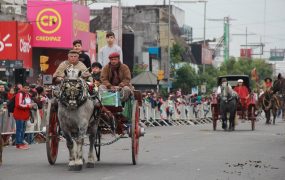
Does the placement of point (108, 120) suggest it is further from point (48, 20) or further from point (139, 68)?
point (139, 68)

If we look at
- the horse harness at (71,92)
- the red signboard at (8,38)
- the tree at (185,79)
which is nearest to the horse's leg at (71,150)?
the horse harness at (71,92)

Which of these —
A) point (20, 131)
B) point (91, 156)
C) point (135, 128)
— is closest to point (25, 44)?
point (20, 131)

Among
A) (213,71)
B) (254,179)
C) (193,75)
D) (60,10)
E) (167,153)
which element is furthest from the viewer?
(213,71)

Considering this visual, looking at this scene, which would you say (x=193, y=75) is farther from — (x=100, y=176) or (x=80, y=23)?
(x=100, y=176)

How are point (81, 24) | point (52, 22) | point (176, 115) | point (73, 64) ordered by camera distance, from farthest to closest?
1. point (81, 24)
2. point (52, 22)
3. point (176, 115)
4. point (73, 64)

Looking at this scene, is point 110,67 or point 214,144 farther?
point 214,144

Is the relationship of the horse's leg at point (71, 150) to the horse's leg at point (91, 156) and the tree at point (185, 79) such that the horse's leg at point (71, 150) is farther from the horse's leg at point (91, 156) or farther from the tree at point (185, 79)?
the tree at point (185, 79)

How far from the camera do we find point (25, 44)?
49.5 metres

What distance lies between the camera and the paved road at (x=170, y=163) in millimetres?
14281

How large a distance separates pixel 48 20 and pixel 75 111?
39.2 meters

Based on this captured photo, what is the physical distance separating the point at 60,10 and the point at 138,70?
25731mm

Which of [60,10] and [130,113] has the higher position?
[60,10]

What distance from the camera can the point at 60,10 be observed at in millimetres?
54562

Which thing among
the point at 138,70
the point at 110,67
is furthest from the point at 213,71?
the point at 110,67
